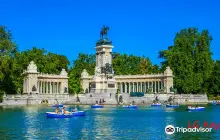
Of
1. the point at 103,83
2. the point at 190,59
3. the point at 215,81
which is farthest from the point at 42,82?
the point at 215,81

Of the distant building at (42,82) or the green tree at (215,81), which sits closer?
the distant building at (42,82)

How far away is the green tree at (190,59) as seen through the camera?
11200cm

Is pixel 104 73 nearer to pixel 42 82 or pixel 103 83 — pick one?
pixel 103 83

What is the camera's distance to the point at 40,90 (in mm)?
111688

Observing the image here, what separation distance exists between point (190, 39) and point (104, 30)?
24.7 meters

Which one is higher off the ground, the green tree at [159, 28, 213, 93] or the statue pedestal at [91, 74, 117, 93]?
the green tree at [159, 28, 213, 93]

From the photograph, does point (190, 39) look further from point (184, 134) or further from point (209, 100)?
point (184, 134)

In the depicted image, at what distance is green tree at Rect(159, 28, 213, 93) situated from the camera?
112 m

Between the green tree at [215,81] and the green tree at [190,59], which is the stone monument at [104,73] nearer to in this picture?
the green tree at [190,59]

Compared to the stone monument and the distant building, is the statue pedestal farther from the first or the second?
the distant building

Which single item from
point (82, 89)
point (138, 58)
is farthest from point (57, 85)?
point (138, 58)

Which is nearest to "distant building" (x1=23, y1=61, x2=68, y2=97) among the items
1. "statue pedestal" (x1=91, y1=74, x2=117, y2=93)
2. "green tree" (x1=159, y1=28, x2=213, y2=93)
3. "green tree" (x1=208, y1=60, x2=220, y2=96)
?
"statue pedestal" (x1=91, y1=74, x2=117, y2=93)

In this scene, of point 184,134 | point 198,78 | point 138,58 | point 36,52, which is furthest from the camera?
point 138,58

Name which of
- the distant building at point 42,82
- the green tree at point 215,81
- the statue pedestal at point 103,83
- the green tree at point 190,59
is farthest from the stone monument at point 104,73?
the green tree at point 215,81
